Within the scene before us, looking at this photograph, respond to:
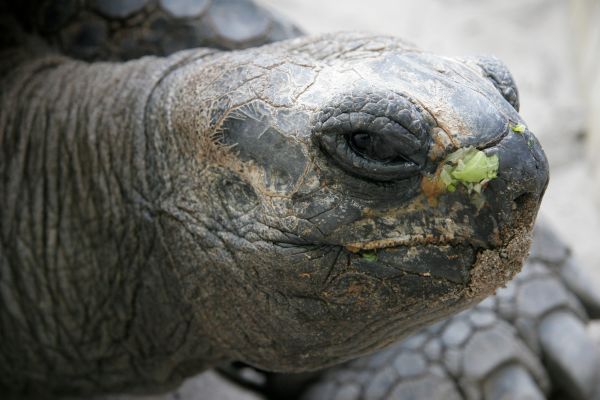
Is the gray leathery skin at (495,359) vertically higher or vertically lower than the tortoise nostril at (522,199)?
lower

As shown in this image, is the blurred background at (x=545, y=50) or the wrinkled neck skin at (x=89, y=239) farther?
the blurred background at (x=545, y=50)

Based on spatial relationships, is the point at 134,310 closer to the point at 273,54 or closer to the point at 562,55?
the point at 273,54

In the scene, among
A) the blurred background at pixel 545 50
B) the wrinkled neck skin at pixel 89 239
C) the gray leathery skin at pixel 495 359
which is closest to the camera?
the wrinkled neck skin at pixel 89 239

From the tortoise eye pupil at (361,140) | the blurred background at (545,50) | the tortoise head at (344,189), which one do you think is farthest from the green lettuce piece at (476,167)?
the blurred background at (545,50)

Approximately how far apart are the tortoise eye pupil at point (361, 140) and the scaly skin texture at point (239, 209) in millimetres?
23

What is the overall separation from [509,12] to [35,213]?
542cm

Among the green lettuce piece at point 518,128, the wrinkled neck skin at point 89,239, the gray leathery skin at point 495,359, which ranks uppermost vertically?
the green lettuce piece at point 518,128

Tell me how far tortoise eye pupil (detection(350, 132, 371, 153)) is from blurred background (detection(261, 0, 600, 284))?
3038 millimetres

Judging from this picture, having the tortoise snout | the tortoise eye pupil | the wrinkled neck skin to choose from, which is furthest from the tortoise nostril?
the wrinkled neck skin

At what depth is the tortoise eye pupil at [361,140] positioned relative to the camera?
2.02m

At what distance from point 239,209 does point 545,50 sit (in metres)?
5.21

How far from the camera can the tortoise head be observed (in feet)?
6.53

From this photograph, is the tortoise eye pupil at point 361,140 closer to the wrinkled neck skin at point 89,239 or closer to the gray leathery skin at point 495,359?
the wrinkled neck skin at point 89,239

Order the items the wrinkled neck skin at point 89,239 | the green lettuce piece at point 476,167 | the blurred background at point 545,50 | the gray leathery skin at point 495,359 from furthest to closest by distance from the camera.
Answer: the blurred background at point 545,50 < the gray leathery skin at point 495,359 < the wrinkled neck skin at point 89,239 < the green lettuce piece at point 476,167
